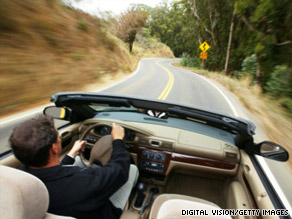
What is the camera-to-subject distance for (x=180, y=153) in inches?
109

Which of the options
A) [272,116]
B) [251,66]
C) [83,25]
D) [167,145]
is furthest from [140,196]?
[251,66]

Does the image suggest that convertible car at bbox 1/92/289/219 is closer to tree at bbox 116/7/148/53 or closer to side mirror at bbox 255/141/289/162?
side mirror at bbox 255/141/289/162

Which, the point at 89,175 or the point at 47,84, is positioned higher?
the point at 89,175

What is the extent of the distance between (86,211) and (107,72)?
13.4m

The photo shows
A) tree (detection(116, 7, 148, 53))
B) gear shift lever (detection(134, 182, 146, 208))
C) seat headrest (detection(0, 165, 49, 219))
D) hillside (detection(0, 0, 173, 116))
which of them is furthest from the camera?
tree (detection(116, 7, 148, 53))

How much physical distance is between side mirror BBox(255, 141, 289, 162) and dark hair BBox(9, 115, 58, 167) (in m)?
1.94

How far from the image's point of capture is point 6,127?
5465 millimetres

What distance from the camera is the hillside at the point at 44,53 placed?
7.59m

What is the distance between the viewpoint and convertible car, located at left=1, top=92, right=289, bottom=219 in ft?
5.85

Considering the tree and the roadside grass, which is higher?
the tree

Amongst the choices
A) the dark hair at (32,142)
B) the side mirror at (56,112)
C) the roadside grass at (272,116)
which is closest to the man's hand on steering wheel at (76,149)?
the side mirror at (56,112)

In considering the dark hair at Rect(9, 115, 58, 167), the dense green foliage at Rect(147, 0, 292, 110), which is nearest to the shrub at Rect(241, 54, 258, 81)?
the dense green foliage at Rect(147, 0, 292, 110)

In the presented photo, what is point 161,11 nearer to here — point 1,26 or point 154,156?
point 1,26

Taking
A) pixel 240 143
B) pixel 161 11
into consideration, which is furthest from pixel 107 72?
pixel 161 11
